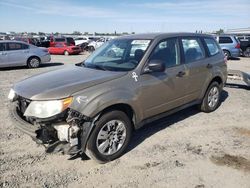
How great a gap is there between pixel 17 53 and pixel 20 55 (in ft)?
0.60

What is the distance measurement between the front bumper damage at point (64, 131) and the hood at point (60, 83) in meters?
0.30

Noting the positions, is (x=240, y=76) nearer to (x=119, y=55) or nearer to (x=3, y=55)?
(x=119, y=55)

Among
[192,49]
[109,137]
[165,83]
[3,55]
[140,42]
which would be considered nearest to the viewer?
[109,137]

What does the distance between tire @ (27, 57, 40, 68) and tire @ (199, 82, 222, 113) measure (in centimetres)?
1118

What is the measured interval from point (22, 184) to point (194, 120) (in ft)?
12.2

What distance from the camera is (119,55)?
4.99 metres

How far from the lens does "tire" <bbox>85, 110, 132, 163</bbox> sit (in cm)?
382

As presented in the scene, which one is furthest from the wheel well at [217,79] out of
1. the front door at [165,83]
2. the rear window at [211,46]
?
the front door at [165,83]

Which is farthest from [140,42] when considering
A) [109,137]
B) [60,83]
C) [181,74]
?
[109,137]

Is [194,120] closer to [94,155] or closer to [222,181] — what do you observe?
[222,181]

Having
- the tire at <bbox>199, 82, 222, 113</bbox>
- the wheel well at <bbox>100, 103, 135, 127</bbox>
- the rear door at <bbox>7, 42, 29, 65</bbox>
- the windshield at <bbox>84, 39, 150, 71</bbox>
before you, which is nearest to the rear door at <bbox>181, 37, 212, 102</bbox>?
the tire at <bbox>199, 82, 222, 113</bbox>

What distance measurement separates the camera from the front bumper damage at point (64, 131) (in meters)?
→ 3.59

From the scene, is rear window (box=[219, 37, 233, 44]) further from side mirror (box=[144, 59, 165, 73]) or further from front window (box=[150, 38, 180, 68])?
side mirror (box=[144, 59, 165, 73])

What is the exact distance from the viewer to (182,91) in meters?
5.27
